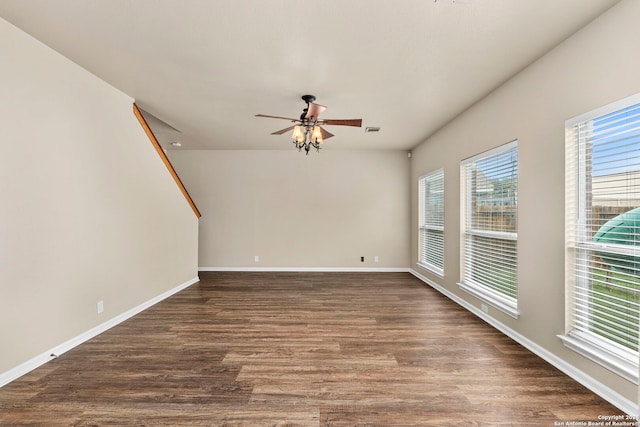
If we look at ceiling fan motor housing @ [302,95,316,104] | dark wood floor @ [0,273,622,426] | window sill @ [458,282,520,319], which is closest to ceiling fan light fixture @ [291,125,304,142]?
ceiling fan motor housing @ [302,95,316,104]

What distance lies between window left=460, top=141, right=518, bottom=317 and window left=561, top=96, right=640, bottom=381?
644 mm

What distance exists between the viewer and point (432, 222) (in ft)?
17.2

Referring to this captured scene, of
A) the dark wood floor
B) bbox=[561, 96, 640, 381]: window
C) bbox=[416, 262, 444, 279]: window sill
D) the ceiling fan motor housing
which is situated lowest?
the dark wood floor

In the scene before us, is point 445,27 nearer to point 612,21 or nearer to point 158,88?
point 612,21

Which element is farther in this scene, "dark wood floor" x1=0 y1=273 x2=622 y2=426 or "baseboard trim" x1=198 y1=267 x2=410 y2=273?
"baseboard trim" x1=198 y1=267 x2=410 y2=273

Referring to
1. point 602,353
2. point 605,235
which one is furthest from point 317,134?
point 602,353

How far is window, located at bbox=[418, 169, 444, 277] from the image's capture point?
482 centimetres

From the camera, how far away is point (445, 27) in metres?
2.06

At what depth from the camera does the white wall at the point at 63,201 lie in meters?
2.11

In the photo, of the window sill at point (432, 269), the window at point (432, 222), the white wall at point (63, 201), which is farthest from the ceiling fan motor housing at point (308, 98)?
the window sill at point (432, 269)

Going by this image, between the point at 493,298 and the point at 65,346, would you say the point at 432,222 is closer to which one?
the point at 493,298

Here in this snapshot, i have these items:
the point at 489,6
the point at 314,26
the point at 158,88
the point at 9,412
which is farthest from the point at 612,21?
the point at 9,412

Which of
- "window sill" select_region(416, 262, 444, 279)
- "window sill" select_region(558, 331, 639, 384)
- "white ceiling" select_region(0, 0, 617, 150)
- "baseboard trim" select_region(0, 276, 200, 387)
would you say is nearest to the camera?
"window sill" select_region(558, 331, 639, 384)

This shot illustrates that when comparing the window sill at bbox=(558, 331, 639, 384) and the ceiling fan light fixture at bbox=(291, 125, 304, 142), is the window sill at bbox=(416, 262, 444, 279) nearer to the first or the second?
the window sill at bbox=(558, 331, 639, 384)
